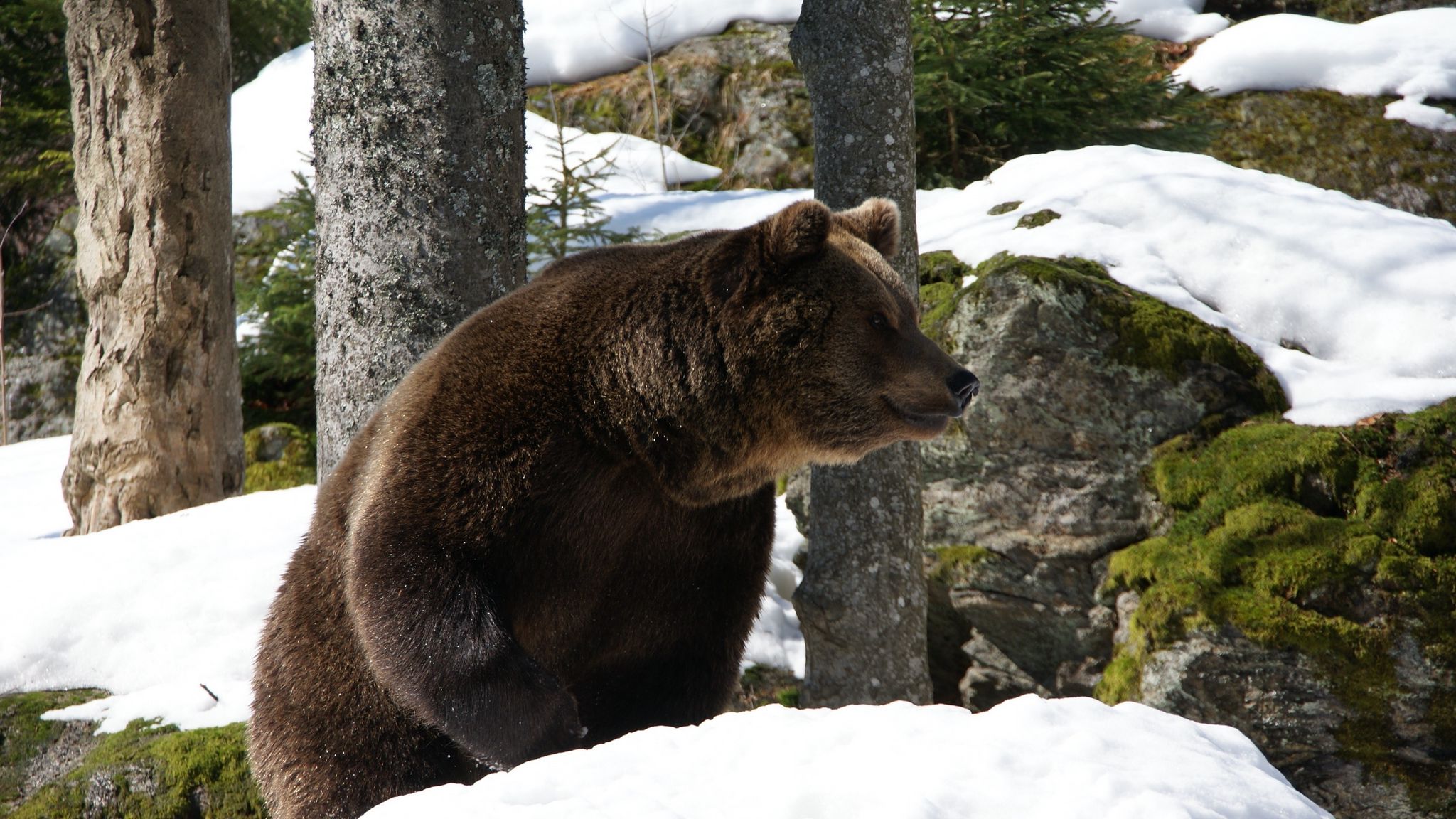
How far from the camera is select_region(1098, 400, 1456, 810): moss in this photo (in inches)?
157

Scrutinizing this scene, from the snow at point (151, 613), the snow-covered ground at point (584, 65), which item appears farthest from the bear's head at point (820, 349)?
the snow-covered ground at point (584, 65)

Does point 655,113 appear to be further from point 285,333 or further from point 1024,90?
point 285,333

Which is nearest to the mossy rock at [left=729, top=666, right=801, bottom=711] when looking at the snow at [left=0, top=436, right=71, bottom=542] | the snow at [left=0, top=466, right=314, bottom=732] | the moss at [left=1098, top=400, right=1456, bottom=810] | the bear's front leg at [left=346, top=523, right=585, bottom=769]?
the moss at [left=1098, top=400, right=1456, bottom=810]

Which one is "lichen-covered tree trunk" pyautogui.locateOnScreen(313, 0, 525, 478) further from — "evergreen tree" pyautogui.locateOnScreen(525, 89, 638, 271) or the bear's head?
"evergreen tree" pyautogui.locateOnScreen(525, 89, 638, 271)

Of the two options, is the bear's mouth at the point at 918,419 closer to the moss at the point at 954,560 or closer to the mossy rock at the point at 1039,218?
the moss at the point at 954,560

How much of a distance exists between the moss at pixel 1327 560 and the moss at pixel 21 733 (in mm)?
4449

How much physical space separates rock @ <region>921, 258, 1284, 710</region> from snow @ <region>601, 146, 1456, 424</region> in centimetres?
26

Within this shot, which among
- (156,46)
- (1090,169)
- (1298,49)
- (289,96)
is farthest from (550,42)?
(1090,169)

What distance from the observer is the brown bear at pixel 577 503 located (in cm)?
266

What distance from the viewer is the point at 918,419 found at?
300 centimetres

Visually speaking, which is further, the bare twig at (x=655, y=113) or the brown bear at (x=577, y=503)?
the bare twig at (x=655, y=113)

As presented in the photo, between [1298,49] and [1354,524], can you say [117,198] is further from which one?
[1298,49]

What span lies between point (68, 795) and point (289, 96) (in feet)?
39.4

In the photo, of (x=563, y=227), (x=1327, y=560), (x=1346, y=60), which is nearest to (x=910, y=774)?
(x=1327, y=560)
